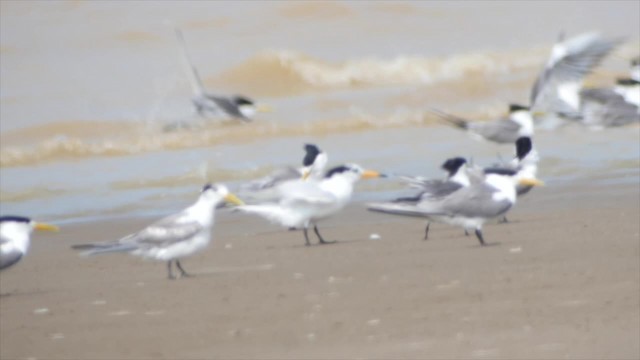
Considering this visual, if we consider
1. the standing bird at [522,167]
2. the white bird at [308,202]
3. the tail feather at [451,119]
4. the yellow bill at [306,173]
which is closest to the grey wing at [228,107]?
the tail feather at [451,119]

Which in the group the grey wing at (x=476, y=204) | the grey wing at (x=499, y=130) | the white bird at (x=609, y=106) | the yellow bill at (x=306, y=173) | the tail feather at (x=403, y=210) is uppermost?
the grey wing at (x=476, y=204)

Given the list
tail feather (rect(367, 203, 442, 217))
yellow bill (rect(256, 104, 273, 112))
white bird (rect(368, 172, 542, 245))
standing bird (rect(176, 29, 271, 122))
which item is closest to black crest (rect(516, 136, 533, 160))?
white bird (rect(368, 172, 542, 245))

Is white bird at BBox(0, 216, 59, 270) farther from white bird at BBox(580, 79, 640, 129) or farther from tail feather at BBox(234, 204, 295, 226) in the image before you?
white bird at BBox(580, 79, 640, 129)

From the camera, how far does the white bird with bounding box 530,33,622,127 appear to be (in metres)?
14.2

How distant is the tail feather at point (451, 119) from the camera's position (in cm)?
1412

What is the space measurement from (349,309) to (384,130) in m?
8.70

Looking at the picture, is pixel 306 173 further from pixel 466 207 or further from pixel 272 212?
pixel 466 207

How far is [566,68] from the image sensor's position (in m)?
14.3

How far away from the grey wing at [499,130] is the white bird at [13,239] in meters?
5.41

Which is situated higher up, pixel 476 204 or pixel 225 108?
pixel 476 204

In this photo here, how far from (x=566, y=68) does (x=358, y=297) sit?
7210 mm

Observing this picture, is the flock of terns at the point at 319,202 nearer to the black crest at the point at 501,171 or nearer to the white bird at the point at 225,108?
the black crest at the point at 501,171

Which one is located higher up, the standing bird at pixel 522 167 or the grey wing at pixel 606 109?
the standing bird at pixel 522 167

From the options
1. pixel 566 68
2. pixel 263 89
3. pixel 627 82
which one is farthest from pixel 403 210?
pixel 263 89
